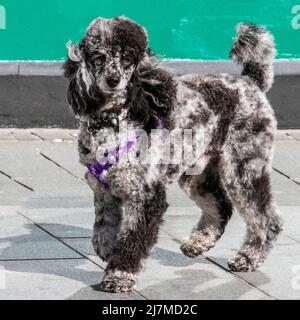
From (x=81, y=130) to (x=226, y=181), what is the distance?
1139 mm

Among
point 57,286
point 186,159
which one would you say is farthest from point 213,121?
point 57,286

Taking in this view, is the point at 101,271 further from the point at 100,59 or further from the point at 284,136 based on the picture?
the point at 284,136

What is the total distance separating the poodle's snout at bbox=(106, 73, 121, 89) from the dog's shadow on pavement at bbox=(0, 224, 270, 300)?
4.39ft

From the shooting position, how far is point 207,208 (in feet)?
25.8

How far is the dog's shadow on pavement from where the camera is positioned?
6.93 metres

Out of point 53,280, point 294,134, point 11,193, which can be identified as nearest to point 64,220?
point 11,193

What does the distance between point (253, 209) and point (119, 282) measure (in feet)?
3.89

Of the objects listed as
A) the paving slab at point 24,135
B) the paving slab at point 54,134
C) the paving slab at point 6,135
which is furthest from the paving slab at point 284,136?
the paving slab at point 6,135

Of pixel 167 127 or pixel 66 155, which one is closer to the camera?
pixel 167 127

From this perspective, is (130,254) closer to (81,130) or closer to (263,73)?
(81,130)

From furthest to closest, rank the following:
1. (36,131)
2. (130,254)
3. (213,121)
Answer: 1. (36,131)
2. (213,121)
3. (130,254)

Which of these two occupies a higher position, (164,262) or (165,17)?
(165,17)

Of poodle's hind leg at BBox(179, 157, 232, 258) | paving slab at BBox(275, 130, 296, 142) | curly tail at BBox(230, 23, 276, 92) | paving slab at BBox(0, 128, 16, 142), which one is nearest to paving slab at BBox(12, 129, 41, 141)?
paving slab at BBox(0, 128, 16, 142)

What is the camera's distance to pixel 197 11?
11.3m
